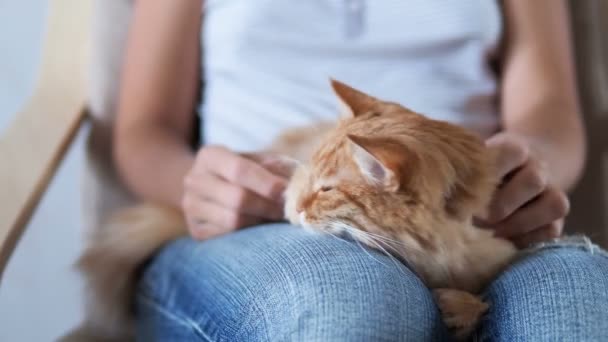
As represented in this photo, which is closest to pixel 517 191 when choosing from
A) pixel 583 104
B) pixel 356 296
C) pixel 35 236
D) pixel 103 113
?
pixel 356 296

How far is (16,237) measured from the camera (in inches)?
30.3

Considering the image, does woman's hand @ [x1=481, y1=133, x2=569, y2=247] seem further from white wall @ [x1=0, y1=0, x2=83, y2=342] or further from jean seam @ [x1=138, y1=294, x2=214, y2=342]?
white wall @ [x1=0, y1=0, x2=83, y2=342]

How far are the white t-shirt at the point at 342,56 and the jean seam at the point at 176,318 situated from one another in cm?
27

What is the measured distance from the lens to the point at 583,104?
1.16m

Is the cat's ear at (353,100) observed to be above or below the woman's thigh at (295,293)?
above

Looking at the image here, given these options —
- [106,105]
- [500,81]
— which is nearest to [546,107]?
[500,81]

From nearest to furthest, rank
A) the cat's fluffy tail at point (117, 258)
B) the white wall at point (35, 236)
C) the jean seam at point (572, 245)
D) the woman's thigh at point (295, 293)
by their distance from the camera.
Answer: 1. the woman's thigh at point (295, 293)
2. the jean seam at point (572, 245)
3. the cat's fluffy tail at point (117, 258)
4. the white wall at point (35, 236)

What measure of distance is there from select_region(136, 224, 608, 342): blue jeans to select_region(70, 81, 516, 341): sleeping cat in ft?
0.08

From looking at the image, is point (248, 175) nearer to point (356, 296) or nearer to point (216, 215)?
point (216, 215)

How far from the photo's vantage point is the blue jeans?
1.81ft

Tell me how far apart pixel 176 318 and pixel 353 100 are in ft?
1.13

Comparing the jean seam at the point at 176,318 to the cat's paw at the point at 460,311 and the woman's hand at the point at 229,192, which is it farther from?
the cat's paw at the point at 460,311

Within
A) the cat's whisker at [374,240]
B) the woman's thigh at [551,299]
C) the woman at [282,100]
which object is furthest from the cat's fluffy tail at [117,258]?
the woman's thigh at [551,299]

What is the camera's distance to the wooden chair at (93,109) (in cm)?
88
